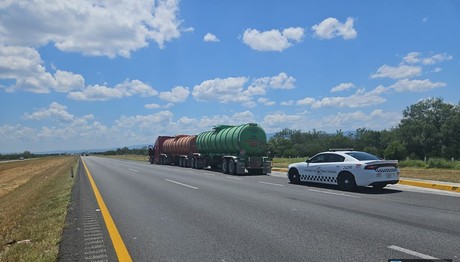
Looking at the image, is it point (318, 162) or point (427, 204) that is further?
point (318, 162)

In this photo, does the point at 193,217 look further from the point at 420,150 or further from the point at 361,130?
the point at 361,130

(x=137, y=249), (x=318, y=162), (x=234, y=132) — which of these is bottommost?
(x=137, y=249)

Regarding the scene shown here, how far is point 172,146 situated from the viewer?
4316 centimetres

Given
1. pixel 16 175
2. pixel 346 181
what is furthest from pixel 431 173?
pixel 16 175

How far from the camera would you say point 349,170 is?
14.7m

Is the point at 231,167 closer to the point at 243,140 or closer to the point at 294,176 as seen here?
the point at 243,140

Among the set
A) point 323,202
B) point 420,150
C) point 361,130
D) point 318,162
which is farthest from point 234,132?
point 361,130

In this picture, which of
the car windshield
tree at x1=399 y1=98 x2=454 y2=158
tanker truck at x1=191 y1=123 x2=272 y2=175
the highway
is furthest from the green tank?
tree at x1=399 y1=98 x2=454 y2=158

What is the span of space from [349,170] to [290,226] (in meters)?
7.22

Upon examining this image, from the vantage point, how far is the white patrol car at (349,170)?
1415 centimetres

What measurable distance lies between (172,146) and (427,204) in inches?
1348

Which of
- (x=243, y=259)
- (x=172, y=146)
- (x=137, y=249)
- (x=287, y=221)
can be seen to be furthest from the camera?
(x=172, y=146)

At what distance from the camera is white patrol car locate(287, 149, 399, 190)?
14.1 m

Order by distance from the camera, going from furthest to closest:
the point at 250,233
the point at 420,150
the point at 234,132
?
the point at 420,150 < the point at 234,132 < the point at 250,233
